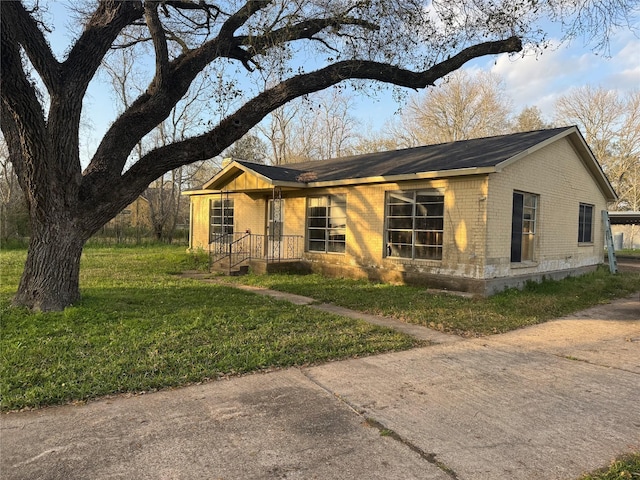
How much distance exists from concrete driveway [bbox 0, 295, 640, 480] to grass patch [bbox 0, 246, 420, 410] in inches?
13.3

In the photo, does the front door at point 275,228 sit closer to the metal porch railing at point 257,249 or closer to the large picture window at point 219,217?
the metal porch railing at point 257,249

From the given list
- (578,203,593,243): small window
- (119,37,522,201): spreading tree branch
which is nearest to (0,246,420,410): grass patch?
(119,37,522,201): spreading tree branch

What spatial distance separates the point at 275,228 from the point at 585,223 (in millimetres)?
10892

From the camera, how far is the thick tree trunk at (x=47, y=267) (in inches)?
280

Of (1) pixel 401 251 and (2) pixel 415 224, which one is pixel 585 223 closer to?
(2) pixel 415 224

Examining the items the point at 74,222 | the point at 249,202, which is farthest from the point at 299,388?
the point at 249,202

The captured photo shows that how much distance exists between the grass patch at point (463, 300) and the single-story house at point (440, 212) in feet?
2.03

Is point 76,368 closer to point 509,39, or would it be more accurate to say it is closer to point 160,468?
point 160,468

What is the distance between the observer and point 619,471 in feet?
9.75

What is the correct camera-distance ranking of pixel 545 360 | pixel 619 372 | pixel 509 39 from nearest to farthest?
pixel 619 372
pixel 545 360
pixel 509 39

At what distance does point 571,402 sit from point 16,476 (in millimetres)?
4614

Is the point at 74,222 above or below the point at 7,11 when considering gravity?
below

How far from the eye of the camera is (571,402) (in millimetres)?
4258

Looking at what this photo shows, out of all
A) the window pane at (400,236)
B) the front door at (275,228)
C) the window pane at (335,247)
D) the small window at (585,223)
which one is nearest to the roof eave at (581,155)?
the small window at (585,223)
